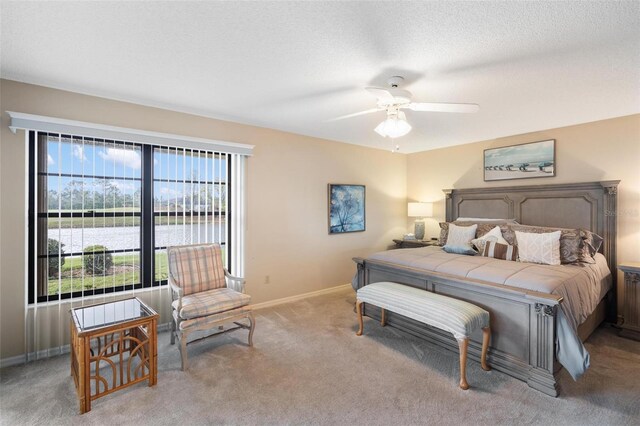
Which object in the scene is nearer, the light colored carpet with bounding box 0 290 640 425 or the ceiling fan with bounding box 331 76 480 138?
the light colored carpet with bounding box 0 290 640 425

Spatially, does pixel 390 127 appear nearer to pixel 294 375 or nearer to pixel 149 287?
pixel 294 375

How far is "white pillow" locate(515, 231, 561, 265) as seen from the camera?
3.15 m

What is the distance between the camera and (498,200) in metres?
4.50

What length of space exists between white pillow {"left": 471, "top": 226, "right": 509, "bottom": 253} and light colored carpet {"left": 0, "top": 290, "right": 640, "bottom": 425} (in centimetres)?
134

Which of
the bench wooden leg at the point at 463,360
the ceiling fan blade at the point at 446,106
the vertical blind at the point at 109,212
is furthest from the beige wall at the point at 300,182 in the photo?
the bench wooden leg at the point at 463,360

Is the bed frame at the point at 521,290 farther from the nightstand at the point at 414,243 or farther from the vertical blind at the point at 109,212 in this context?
the vertical blind at the point at 109,212

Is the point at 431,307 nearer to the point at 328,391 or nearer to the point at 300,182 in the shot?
the point at 328,391

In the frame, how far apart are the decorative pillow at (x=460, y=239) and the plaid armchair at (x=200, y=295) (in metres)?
2.63

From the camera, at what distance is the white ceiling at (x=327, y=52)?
1705 mm

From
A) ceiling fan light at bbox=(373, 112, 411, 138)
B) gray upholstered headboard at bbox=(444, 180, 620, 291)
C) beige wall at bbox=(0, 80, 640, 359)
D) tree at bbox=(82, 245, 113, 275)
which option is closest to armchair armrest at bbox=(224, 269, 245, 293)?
beige wall at bbox=(0, 80, 640, 359)

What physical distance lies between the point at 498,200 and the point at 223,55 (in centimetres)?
425

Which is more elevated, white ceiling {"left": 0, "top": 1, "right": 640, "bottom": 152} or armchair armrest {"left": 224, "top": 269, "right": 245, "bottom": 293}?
white ceiling {"left": 0, "top": 1, "right": 640, "bottom": 152}

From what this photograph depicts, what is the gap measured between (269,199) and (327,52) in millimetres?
2367

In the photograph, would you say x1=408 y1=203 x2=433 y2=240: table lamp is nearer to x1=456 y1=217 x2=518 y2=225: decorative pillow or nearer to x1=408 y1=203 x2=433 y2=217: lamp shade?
x1=408 y1=203 x2=433 y2=217: lamp shade
